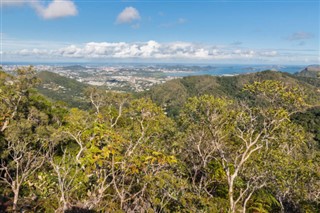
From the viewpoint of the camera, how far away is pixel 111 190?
18562 millimetres

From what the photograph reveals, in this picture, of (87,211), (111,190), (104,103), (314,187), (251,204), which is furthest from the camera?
(104,103)

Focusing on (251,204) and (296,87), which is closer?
(296,87)

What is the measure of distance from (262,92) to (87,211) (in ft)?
35.1

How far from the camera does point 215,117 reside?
15.9 metres

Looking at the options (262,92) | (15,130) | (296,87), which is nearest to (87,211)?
(262,92)

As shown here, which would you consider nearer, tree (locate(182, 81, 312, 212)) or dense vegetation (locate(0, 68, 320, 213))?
dense vegetation (locate(0, 68, 320, 213))

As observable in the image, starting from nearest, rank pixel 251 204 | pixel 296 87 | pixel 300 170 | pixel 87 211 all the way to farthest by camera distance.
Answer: pixel 87 211 < pixel 296 87 < pixel 300 170 < pixel 251 204

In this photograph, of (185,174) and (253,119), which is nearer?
(253,119)

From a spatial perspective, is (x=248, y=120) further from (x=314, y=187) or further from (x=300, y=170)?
(x=314, y=187)

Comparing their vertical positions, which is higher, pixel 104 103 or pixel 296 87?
pixel 296 87

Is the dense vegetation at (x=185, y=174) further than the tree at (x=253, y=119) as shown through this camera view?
No

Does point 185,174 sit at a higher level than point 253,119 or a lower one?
lower

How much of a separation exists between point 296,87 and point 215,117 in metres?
4.65

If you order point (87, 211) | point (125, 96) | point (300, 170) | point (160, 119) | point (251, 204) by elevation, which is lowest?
point (251, 204)
